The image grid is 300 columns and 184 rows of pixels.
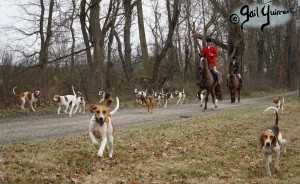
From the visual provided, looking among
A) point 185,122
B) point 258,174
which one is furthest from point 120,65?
point 258,174

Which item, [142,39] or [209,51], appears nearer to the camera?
[209,51]

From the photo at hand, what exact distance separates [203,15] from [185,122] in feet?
98.3

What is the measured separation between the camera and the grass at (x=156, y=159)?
24.6 feet

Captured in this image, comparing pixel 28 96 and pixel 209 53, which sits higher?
pixel 209 53

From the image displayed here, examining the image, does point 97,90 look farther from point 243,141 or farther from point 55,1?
point 243,141

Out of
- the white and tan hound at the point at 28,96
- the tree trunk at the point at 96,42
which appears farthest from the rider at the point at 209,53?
the white and tan hound at the point at 28,96

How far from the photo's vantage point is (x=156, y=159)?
9172mm

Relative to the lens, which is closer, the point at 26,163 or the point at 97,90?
the point at 26,163

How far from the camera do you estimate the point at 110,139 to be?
8.50 m

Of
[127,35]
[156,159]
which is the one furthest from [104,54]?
[156,159]

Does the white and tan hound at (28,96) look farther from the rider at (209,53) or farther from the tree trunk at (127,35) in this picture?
the tree trunk at (127,35)

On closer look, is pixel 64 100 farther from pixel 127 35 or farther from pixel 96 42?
pixel 127 35

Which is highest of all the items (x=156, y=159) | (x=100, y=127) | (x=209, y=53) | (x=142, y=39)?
(x=142, y=39)

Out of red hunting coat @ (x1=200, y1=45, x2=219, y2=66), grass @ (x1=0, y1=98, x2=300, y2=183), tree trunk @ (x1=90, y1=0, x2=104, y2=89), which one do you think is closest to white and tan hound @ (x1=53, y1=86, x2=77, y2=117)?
tree trunk @ (x1=90, y1=0, x2=104, y2=89)
